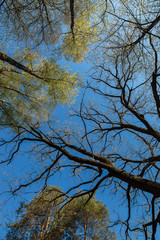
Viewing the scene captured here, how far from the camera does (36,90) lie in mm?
8148

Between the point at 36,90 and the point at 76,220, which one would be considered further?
the point at 76,220

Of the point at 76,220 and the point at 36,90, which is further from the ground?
the point at 36,90

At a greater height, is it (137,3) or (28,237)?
(137,3)

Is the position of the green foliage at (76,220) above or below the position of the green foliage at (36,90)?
below

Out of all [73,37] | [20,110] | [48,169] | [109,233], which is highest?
[73,37]

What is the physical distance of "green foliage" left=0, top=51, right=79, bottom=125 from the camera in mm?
7730

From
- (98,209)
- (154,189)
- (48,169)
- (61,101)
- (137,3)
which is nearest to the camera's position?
(154,189)

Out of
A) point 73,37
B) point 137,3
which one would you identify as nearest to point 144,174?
point 137,3

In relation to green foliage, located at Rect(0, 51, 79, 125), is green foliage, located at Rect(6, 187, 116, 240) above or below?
below

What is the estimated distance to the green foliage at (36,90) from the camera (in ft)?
25.4

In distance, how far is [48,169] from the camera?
400cm

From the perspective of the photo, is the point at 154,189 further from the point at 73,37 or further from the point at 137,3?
the point at 73,37

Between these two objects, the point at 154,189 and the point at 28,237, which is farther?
the point at 28,237

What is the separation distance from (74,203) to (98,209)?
5.20ft
